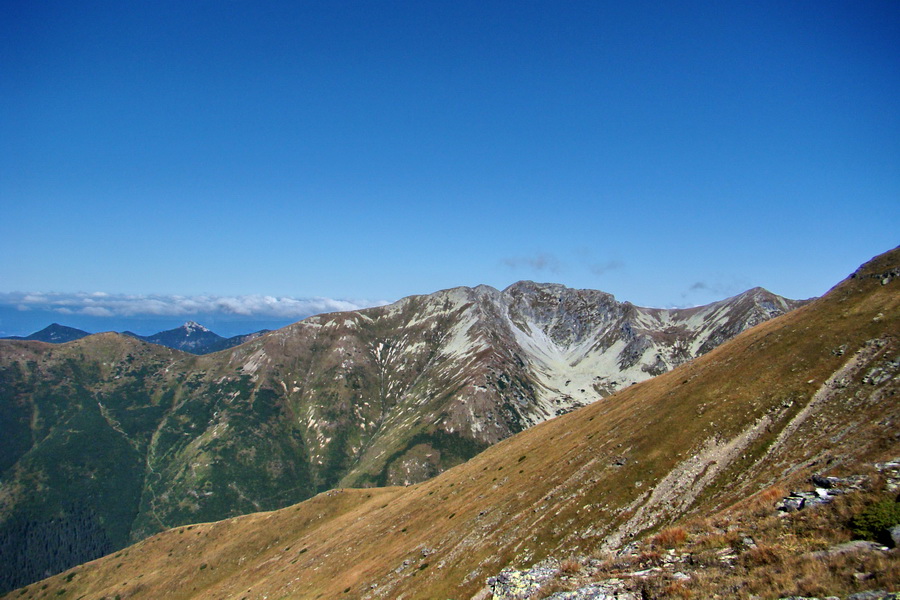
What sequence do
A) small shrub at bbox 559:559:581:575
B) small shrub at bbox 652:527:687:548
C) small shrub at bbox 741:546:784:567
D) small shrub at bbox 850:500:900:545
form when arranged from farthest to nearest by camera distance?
1. small shrub at bbox 559:559:581:575
2. small shrub at bbox 652:527:687:548
3. small shrub at bbox 741:546:784:567
4. small shrub at bbox 850:500:900:545

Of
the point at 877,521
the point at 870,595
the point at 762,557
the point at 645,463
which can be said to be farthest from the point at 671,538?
the point at 645,463

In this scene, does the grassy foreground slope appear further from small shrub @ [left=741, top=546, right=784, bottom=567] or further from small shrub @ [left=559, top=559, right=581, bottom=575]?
small shrub @ [left=559, top=559, right=581, bottom=575]

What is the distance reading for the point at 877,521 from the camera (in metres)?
16.4

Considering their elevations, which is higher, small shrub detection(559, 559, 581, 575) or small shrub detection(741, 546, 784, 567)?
small shrub detection(741, 546, 784, 567)

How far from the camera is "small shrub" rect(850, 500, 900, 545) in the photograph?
15.9 metres

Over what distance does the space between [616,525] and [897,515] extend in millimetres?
33130

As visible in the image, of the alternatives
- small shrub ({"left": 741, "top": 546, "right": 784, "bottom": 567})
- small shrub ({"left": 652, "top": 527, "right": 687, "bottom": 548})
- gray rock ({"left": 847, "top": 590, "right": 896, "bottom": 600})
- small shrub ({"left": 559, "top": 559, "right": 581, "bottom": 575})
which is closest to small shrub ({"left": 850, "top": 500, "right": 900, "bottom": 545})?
small shrub ({"left": 741, "top": 546, "right": 784, "bottom": 567})

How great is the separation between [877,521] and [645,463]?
40714 millimetres

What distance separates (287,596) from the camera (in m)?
72.0

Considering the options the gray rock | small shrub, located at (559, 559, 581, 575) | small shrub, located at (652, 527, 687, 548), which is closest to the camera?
the gray rock

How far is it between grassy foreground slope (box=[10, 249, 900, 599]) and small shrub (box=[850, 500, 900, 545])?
29.0 ft

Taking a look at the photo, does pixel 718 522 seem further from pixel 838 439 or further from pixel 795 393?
pixel 795 393

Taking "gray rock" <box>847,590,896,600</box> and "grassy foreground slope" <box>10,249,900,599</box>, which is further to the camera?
"grassy foreground slope" <box>10,249,900,599</box>

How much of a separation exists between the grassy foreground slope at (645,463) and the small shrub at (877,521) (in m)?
8.85
